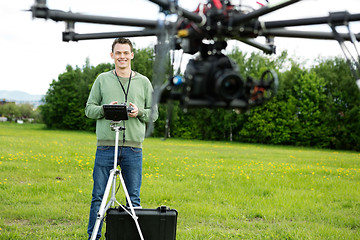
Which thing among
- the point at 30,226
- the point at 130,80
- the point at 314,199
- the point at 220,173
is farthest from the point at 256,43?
the point at 220,173

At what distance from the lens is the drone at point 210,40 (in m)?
1.48

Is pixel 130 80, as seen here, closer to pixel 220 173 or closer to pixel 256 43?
pixel 256 43

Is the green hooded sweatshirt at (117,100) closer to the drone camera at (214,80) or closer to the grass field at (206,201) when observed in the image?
the grass field at (206,201)

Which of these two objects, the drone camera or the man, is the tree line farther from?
the drone camera

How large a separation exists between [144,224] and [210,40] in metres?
3.21

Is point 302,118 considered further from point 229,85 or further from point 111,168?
point 229,85

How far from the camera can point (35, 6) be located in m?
1.52

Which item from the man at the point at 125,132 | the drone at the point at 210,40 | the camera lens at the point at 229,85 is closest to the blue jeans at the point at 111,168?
the man at the point at 125,132

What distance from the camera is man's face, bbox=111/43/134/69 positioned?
4.12 metres

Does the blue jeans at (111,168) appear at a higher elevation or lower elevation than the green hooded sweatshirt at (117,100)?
lower

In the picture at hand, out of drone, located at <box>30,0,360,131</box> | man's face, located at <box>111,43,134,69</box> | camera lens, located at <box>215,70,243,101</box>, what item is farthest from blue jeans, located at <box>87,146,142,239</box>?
camera lens, located at <box>215,70,243,101</box>

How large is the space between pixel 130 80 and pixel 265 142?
103ft

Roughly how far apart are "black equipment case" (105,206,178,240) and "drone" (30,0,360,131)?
3.03 metres

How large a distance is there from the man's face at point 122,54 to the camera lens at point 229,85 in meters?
2.81
